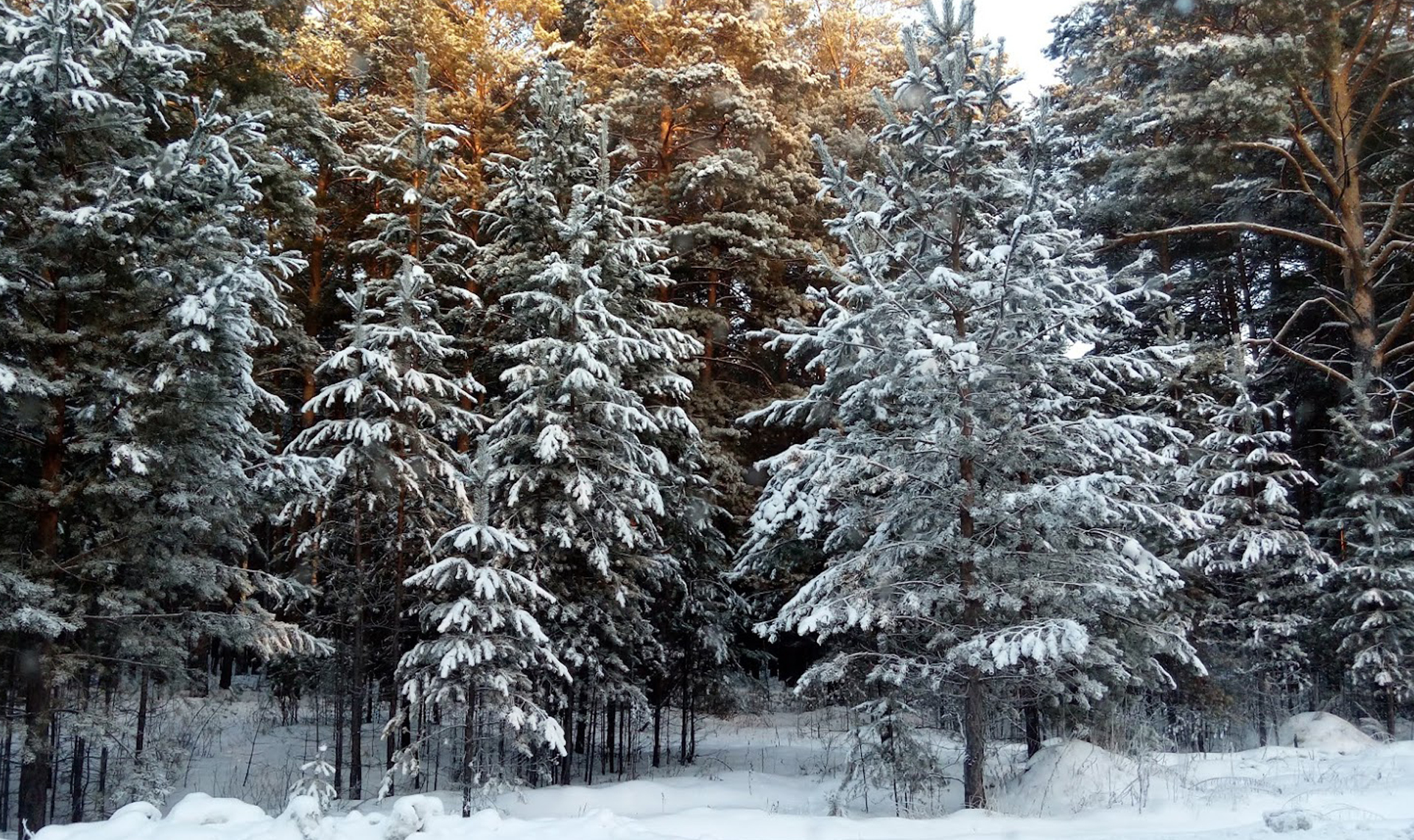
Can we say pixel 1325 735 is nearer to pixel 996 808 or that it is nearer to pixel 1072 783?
pixel 1072 783

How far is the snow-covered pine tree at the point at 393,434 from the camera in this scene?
11.4m

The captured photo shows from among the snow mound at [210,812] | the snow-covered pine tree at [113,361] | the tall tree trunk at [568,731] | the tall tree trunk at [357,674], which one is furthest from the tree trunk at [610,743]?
the snow mound at [210,812]

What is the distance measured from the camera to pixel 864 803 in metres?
10.3

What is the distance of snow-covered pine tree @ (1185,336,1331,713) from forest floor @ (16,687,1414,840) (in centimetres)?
131

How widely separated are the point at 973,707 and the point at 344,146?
18343 millimetres

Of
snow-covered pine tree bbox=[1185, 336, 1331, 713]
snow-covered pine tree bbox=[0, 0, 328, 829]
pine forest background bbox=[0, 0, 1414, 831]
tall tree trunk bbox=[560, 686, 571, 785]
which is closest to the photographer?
snow-covered pine tree bbox=[0, 0, 328, 829]

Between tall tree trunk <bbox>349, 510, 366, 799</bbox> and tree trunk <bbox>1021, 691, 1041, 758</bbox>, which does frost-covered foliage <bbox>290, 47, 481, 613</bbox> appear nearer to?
tall tree trunk <bbox>349, 510, 366, 799</bbox>

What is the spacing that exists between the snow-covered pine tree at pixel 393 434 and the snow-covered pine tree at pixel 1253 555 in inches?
442

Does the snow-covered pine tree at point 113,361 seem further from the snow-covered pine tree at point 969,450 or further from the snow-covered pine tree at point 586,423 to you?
the snow-covered pine tree at point 969,450

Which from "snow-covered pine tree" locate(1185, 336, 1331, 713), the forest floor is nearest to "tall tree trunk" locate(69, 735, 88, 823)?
the forest floor

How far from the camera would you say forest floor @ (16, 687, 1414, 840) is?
6320mm

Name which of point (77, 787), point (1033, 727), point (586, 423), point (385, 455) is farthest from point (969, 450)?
point (77, 787)

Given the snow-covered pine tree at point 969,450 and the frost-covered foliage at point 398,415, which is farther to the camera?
the frost-covered foliage at point 398,415

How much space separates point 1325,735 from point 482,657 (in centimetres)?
1224
